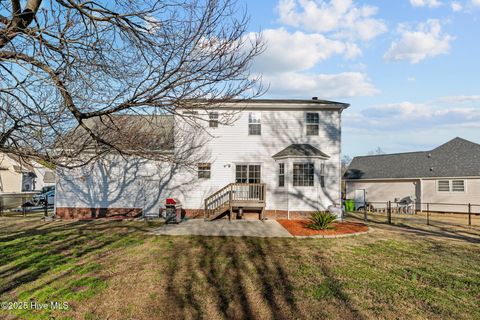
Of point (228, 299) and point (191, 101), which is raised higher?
point (191, 101)

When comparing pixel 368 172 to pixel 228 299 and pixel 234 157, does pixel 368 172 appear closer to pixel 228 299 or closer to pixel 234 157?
pixel 234 157

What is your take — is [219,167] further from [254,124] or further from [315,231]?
[315,231]

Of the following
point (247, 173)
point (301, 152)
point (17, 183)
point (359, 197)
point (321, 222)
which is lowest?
point (359, 197)

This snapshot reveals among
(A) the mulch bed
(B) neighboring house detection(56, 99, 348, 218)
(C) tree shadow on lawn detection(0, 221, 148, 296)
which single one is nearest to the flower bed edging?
(A) the mulch bed

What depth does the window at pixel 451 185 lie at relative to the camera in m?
20.6

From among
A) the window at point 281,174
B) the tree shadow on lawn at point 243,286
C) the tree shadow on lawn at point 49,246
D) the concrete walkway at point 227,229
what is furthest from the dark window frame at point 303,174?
the tree shadow on lawn at point 49,246

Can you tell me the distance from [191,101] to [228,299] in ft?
11.8

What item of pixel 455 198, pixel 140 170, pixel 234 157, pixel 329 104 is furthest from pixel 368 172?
pixel 140 170

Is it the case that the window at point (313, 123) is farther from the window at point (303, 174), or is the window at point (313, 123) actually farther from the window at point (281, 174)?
the window at point (281, 174)

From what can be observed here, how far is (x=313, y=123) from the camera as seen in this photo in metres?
15.5

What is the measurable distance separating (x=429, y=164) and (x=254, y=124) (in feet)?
54.6

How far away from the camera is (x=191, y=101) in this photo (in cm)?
431

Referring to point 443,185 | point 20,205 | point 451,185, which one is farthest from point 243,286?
point 20,205

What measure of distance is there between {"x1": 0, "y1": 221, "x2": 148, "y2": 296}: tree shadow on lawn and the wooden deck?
3990mm
